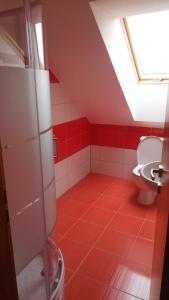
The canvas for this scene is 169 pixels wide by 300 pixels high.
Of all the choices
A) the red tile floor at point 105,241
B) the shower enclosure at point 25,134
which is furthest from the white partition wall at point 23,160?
the red tile floor at point 105,241

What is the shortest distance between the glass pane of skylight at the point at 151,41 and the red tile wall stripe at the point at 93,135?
73 centimetres

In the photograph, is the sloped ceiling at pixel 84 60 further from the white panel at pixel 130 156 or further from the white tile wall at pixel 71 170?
the white tile wall at pixel 71 170

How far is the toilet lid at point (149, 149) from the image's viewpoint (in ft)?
8.61

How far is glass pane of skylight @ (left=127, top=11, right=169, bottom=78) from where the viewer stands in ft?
7.11

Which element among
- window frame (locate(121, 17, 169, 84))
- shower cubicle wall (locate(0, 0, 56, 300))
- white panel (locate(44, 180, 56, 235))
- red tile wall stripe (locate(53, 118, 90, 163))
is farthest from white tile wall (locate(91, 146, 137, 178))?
shower cubicle wall (locate(0, 0, 56, 300))

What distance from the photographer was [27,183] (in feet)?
3.24

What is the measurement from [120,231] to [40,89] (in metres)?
1.65

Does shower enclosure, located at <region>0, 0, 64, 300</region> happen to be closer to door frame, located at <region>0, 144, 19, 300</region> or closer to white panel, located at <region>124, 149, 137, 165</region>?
door frame, located at <region>0, 144, 19, 300</region>

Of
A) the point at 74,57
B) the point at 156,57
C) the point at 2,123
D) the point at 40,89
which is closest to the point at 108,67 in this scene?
the point at 74,57

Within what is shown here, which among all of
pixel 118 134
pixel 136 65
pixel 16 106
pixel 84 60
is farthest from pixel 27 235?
pixel 118 134

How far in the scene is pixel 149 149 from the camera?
2.67 m

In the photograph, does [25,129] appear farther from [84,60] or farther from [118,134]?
[118,134]

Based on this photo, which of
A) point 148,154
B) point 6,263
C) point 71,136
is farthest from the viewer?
point 71,136

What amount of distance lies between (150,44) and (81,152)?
1.56 m
